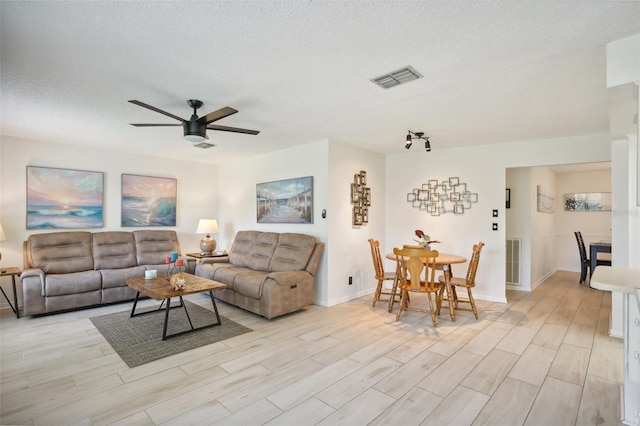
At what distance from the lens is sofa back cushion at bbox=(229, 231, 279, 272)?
4.87m

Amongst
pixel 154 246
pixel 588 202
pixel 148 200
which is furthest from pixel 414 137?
pixel 588 202

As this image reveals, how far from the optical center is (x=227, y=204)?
6559 millimetres

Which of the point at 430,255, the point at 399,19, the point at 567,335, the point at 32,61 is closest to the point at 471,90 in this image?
the point at 399,19

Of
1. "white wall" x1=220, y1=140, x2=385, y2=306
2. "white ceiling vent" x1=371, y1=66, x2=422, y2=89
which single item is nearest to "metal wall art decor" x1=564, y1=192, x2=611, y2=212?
"white wall" x1=220, y1=140, x2=385, y2=306

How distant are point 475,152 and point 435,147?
1.93 ft

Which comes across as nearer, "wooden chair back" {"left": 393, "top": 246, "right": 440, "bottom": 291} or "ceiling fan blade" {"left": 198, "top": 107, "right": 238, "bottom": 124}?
"ceiling fan blade" {"left": 198, "top": 107, "right": 238, "bottom": 124}

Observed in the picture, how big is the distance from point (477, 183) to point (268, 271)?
3.41 metres

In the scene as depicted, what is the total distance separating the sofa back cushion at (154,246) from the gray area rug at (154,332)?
1175 mm

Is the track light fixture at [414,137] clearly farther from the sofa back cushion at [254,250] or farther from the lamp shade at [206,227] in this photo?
the lamp shade at [206,227]

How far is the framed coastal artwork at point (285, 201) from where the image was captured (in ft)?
15.9

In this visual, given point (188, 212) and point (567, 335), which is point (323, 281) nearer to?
point (567, 335)

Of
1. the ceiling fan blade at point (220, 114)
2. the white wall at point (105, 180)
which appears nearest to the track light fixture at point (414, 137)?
the ceiling fan blade at point (220, 114)

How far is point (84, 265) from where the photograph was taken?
4.65 meters

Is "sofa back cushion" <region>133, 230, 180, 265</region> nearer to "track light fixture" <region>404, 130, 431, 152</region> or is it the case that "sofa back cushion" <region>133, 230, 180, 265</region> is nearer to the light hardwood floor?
the light hardwood floor
